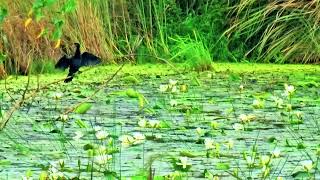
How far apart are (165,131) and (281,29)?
5.95 metres

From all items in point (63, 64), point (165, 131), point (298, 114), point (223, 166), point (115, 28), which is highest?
point (115, 28)

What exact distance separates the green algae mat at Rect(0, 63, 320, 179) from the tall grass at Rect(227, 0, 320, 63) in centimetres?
188

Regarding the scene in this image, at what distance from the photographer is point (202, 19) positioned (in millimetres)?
11547

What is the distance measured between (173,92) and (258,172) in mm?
3334

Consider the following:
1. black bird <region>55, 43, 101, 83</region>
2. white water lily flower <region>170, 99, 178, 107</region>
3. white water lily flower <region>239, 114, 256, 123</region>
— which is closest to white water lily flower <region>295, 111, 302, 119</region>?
white water lily flower <region>239, 114, 256, 123</region>

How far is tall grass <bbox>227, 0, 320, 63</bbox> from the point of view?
1068 cm

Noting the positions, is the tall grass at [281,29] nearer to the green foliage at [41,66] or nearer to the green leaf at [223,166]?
the green foliage at [41,66]

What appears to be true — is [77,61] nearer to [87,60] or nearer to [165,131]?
[87,60]

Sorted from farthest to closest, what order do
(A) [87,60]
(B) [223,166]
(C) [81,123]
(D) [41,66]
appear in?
(D) [41,66] → (A) [87,60] → (C) [81,123] → (B) [223,166]

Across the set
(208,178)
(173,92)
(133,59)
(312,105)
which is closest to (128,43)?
(133,59)

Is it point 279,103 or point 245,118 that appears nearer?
point 245,118

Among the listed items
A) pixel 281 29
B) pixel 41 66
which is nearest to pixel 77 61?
pixel 41 66

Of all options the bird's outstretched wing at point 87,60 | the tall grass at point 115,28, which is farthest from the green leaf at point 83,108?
the tall grass at point 115,28

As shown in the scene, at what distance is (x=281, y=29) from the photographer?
429 inches
